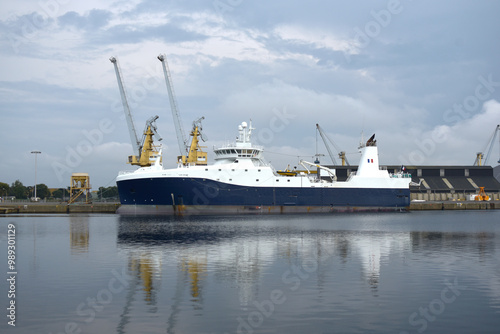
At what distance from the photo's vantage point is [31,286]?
18.6 meters

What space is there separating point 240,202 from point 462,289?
48.0 meters

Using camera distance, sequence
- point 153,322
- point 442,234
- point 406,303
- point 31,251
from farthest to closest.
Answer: point 442,234
point 31,251
point 406,303
point 153,322

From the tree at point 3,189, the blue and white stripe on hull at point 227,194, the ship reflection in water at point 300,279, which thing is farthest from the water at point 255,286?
the tree at point 3,189

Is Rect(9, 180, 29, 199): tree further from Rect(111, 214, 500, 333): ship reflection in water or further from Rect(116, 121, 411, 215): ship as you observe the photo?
Rect(111, 214, 500, 333): ship reflection in water

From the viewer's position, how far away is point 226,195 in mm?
64562

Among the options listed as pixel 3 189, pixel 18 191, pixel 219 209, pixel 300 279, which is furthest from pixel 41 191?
pixel 300 279

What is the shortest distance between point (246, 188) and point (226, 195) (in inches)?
111

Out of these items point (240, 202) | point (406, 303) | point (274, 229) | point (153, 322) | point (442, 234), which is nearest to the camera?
point (153, 322)

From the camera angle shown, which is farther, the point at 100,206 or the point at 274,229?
the point at 100,206

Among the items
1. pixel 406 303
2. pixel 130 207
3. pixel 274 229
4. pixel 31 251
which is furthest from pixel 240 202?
pixel 406 303

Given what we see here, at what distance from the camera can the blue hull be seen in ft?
206

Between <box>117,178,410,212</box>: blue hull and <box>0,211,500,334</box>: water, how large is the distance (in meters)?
29.4

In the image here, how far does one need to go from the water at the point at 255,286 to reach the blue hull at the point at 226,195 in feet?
96.5

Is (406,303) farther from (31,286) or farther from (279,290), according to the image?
(31,286)
